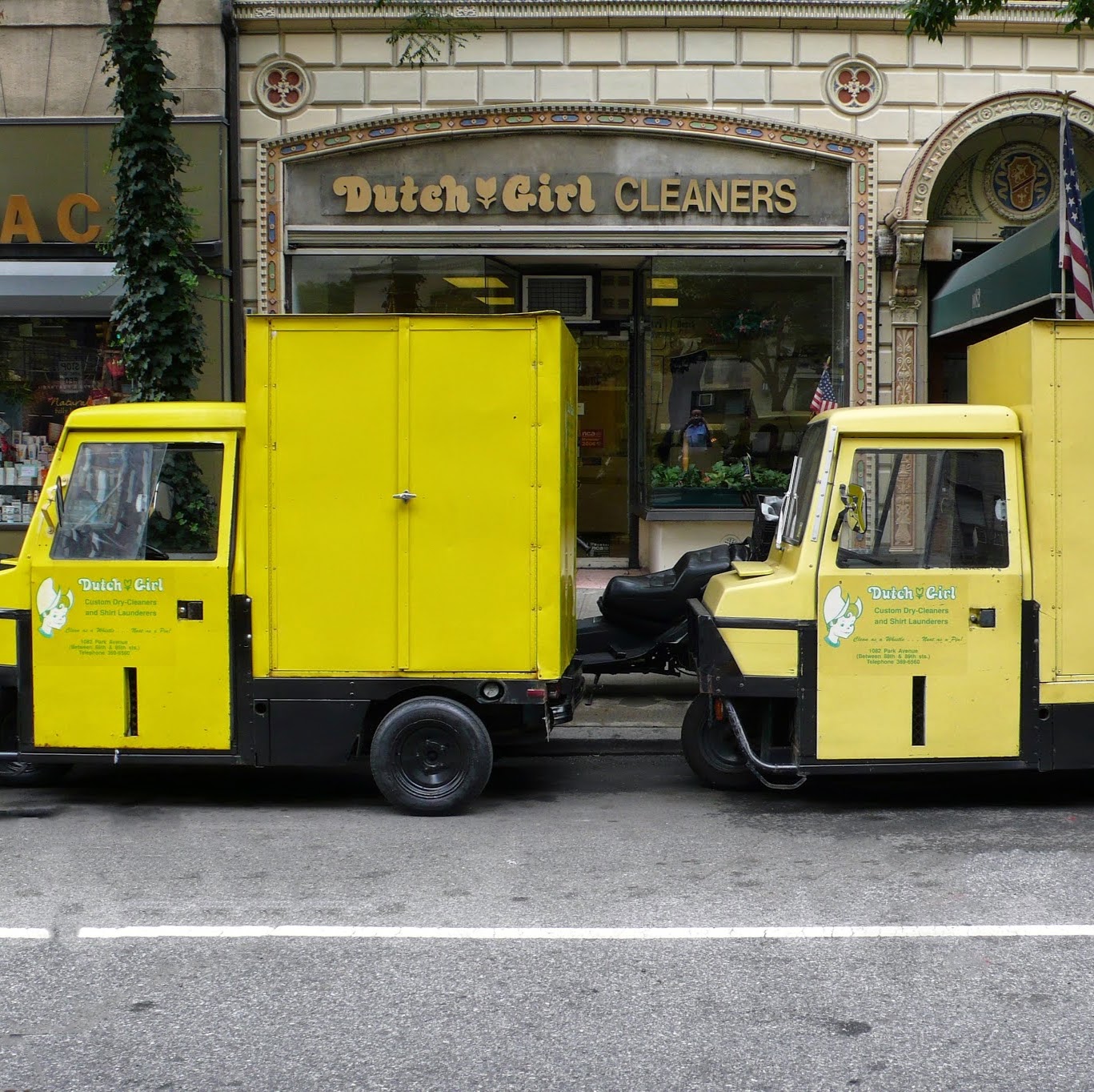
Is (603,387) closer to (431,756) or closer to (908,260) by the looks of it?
(908,260)

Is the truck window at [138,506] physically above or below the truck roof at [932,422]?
below

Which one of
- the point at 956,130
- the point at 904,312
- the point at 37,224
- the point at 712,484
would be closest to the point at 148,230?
the point at 37,224

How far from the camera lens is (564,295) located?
45.8 feet

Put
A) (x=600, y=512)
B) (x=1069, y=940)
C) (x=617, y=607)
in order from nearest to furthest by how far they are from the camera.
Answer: (x=1069, y=940)
(x=617, y=607)
(x=600, y=512)

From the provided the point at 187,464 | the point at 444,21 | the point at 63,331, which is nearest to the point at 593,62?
the point at 444,21

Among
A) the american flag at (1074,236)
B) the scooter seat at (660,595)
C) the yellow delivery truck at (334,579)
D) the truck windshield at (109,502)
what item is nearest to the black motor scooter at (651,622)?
the scooter seat at (660,595)

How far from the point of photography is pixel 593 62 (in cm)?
1308

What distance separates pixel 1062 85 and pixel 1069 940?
1052 centimetres

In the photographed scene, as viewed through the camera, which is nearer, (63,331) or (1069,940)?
(1069,940)

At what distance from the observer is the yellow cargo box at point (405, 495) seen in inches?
273

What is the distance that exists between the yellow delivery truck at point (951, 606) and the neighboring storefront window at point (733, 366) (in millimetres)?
Answer: 6488

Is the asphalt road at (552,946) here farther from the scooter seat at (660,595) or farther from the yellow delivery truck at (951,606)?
the scooter seat at (660,595)

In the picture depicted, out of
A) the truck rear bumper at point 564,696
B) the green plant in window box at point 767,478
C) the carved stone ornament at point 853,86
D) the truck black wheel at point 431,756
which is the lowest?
the truck black wheel at point 431,756

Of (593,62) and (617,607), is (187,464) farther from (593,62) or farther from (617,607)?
(593,62)
